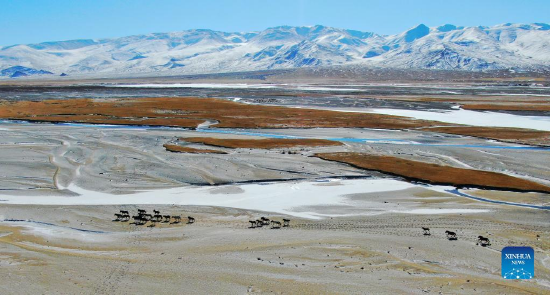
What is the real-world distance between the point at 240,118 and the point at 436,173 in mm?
30114

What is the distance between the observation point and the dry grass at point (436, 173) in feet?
76.2

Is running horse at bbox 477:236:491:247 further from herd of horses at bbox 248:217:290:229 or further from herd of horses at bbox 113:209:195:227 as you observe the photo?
herd of horses at bbox 113:209:195:227

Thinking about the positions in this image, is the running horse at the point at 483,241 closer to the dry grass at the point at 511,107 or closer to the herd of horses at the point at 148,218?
the herd of horses at the point at 148,218

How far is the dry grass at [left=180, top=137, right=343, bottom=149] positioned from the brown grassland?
927 cm

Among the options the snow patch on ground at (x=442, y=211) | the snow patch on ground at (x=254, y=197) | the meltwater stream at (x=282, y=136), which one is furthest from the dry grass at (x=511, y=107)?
the snow patch on ground at (x=442, y=211)

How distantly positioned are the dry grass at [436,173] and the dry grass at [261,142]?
4.35 metres

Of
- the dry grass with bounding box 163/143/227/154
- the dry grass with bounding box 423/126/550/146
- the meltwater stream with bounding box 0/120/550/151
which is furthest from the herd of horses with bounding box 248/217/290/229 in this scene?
the dry grass with bounding box 423/126/550/146

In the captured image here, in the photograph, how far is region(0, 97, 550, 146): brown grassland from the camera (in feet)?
138

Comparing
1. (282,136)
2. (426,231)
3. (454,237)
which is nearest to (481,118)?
(282,136)

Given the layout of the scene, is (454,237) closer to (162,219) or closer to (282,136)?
(162,219)

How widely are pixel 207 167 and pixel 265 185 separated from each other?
4921 mm

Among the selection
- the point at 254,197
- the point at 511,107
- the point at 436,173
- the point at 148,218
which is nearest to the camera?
the point at 148,218

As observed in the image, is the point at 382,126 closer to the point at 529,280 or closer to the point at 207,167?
the point at 207,167

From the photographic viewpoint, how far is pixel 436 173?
25.7 meters
